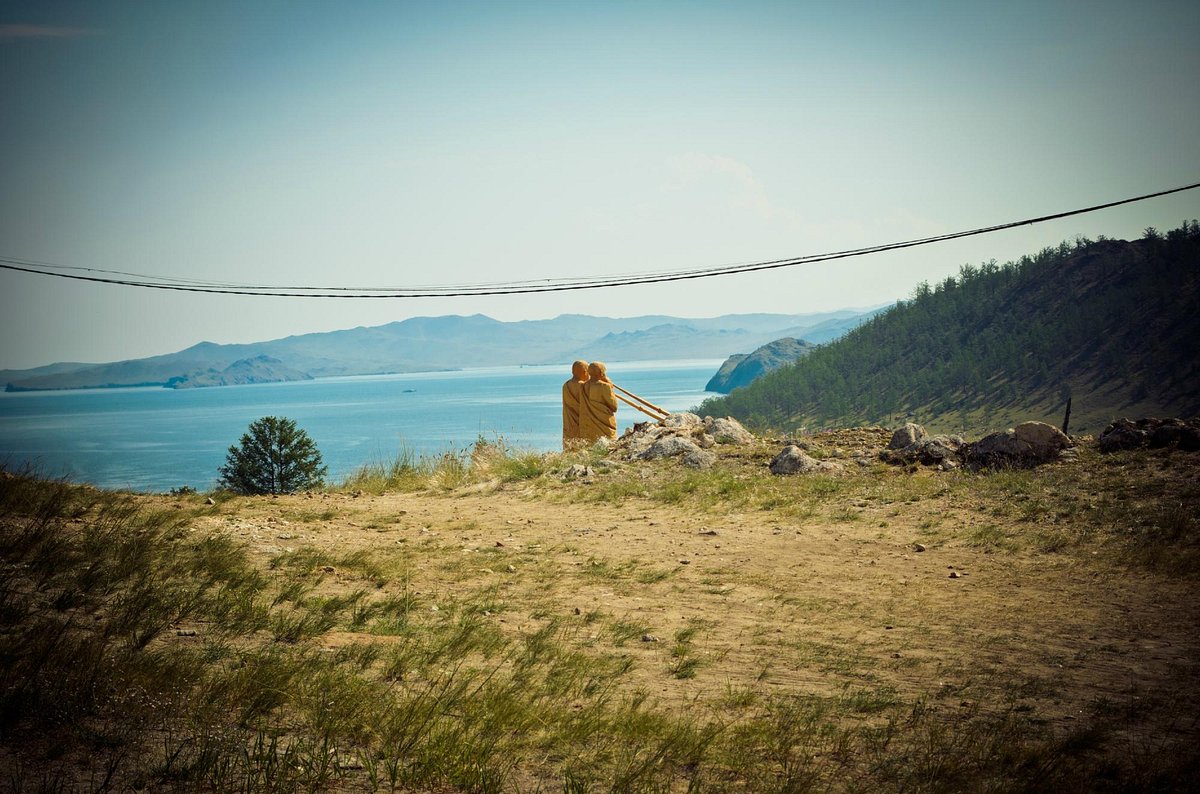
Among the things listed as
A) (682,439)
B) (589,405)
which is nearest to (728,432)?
(682,439)

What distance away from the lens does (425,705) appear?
410 cm

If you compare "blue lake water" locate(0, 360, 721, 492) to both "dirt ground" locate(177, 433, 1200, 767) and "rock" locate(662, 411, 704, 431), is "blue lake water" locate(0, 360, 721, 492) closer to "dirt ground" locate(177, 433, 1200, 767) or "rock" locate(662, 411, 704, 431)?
"rock" locate(662, 411, 704, 431)

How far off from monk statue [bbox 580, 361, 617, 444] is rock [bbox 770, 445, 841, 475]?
5924 mm

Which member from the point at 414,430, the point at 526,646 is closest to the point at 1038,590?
the point at 526,646

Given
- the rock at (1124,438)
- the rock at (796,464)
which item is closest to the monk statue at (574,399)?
the rock at (796,464)

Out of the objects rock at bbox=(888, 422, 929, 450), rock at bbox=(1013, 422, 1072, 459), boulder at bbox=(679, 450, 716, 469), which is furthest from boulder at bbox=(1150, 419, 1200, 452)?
boulder at bbox=(679, 450, 716, 469)

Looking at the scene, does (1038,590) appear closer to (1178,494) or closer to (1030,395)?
(1178,494)

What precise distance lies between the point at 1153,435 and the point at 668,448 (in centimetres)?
810

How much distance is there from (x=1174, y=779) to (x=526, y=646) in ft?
12.5

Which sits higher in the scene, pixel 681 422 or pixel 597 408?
pixel 597 408

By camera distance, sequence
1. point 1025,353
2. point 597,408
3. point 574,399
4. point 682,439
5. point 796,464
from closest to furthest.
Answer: point 796,464 < point 682,439 < point 597,408 < point 574,399 < point 1025,353

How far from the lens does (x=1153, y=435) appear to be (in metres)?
11.7

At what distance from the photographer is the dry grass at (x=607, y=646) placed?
356 cm

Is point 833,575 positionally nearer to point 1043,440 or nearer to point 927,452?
point 927,452
